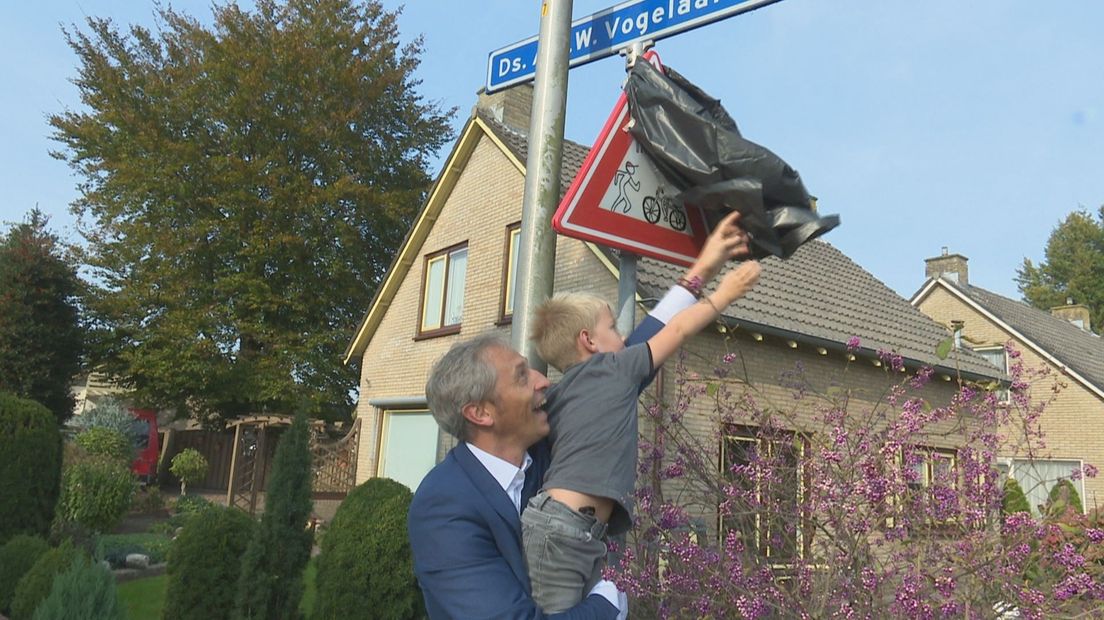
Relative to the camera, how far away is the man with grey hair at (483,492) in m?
1.75

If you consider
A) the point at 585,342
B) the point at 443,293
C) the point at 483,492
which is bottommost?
the point at 483,492

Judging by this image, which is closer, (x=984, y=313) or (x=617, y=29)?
(x=617, y=29)

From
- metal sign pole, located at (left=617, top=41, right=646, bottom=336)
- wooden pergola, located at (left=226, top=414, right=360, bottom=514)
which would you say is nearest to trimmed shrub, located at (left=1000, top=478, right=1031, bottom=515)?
metal sign pole, located at (left=617, top=41, right=646, bottom=336)

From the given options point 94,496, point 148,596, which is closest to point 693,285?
point 148,596

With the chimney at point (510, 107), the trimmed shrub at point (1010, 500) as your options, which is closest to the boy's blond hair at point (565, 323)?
the trimmed shrub at point (1010, 500)

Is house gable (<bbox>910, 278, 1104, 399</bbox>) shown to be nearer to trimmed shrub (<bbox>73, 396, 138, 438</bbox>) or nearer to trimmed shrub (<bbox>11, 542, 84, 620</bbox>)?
trimmed shrub (<bbox>11, 542, 84, 620</bbox>)

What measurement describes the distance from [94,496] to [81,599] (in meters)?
8.95

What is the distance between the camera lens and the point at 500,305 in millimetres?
12344

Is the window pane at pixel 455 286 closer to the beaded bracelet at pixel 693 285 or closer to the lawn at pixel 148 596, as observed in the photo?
the lawn at pixel 148 596

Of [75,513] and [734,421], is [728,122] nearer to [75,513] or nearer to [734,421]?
[734,421]

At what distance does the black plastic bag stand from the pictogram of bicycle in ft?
0.40

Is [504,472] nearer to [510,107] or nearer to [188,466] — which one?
[510,107]

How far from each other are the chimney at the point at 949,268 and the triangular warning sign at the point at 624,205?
25.9m

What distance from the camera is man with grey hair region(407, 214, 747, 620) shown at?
5.75ft
